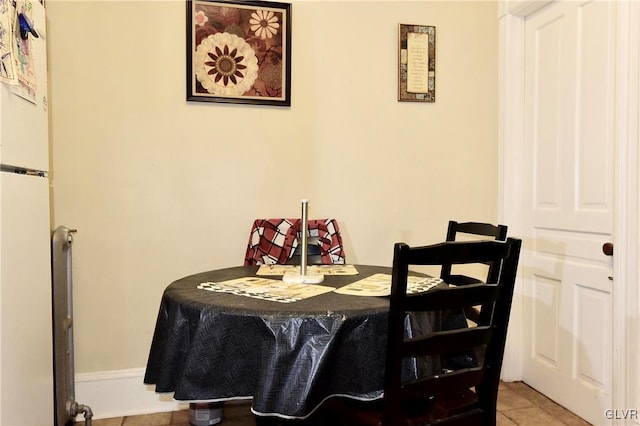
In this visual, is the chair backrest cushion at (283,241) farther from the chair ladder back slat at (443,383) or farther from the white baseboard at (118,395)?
the chair ladder back slat at (443,383)

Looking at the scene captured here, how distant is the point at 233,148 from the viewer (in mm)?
2479

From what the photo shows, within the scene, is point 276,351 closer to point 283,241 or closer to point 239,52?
point 283,241

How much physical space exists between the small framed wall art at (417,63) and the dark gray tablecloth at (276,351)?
5.36ft

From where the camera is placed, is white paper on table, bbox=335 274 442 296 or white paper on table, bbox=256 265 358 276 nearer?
white paper on table, bbox=335 274 442 296

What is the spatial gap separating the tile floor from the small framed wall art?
1.73 metres

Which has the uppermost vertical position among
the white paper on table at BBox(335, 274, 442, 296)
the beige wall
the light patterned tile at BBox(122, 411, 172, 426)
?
the beige wall

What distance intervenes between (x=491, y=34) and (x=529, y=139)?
2.22 ft

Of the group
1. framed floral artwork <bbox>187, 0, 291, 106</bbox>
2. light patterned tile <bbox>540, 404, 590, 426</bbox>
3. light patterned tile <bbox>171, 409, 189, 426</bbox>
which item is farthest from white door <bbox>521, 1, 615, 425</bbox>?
light patterned tile <bbox>171, 409, 189, 426</bbox>

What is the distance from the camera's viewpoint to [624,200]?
2.00 meters

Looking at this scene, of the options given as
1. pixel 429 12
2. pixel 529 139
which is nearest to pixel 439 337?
pixel 529 139

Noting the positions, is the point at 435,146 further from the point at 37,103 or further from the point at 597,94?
the point at 37,103

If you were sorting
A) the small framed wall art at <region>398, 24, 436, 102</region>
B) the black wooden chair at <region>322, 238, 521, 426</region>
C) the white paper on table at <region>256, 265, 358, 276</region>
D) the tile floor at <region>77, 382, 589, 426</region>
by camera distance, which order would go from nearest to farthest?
the black wooden chair at <region>322, 238, 521, 426</region>, the white paper on table at <region>256, 265, 358, 276</region>, the tile floor at <region>77, 382, 589, 426</region>, the small framed wall art at <region>398, 24, 436, 102</region>

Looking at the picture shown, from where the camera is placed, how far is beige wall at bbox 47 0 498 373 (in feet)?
7.65

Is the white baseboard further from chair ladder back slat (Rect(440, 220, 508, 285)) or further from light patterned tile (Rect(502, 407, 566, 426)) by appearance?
light patterned tile (Rect(502, 407, 566, 426))
